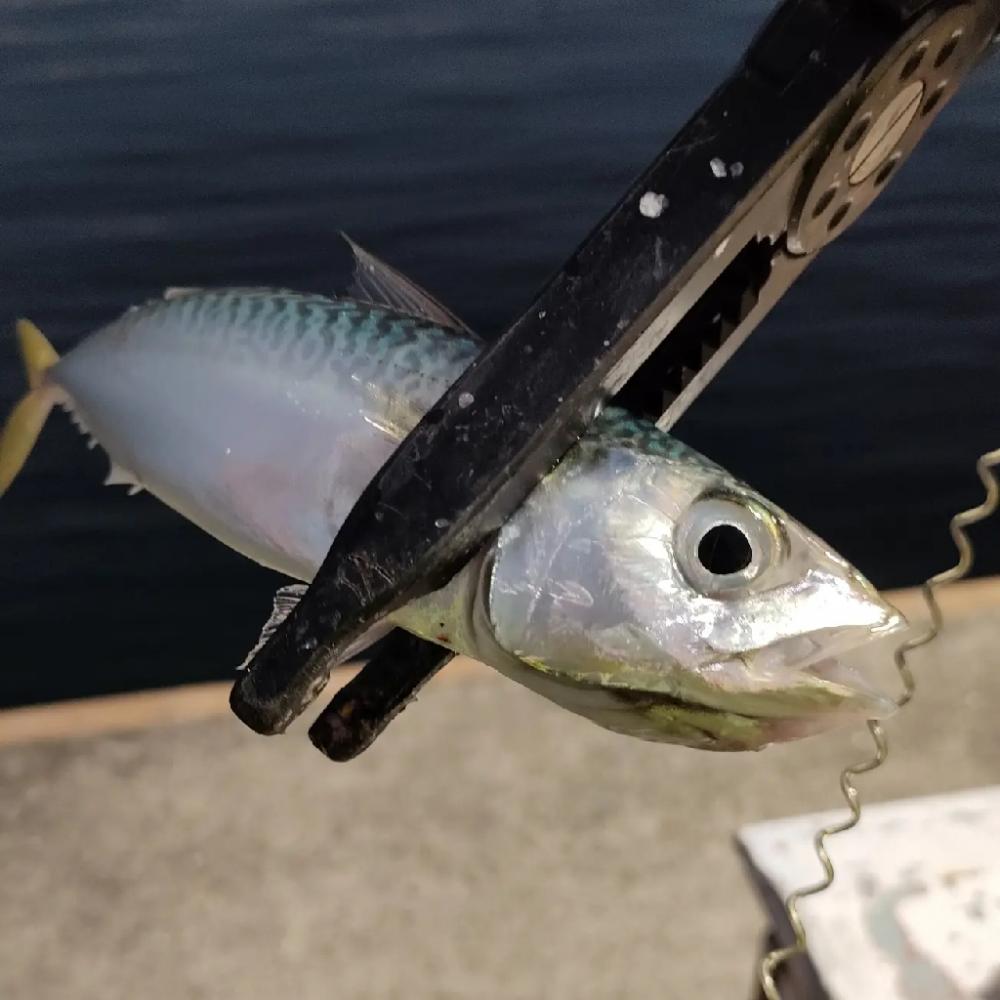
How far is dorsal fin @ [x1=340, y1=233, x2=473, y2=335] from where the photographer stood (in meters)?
0.42

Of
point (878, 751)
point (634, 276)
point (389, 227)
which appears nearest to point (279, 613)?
point (634, 276)

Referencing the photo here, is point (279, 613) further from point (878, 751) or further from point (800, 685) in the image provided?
point (878, 751)

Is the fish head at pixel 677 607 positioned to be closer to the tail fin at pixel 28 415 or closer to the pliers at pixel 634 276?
the pliers at pixel 634 276

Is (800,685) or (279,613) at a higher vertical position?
(800,685)

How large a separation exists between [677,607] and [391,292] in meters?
0.18

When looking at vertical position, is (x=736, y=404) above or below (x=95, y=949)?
above

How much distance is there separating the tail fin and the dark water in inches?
45.8

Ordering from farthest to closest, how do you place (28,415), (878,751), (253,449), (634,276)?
1. (878,751)
2. (28,415)
3. (253,449)
4. (634,276)

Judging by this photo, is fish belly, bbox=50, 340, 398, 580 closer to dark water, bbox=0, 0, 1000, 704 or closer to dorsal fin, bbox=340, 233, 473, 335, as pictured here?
dorsal fin, bbox=340, 233, 473, 335

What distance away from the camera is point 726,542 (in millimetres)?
323

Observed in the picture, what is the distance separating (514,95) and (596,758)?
1.75 metres

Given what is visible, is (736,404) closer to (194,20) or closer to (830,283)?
(830,283)

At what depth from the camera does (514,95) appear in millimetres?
2514

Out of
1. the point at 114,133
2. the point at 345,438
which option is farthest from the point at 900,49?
the point at 114,133
